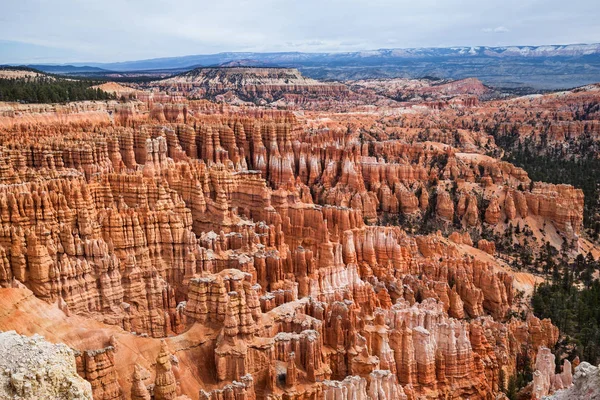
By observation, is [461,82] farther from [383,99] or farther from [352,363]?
[352,363]

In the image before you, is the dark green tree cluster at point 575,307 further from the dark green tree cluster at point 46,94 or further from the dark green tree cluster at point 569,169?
the dark green tree cluster at point 46,94

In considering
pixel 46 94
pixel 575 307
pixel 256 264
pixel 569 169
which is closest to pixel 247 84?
pixel 46 94

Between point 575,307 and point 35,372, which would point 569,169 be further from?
point 35,372

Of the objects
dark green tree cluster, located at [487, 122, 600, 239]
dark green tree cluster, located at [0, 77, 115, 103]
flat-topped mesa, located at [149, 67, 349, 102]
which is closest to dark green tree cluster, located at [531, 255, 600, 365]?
dark green tree cluster, located at [487, 122, 600, 239]

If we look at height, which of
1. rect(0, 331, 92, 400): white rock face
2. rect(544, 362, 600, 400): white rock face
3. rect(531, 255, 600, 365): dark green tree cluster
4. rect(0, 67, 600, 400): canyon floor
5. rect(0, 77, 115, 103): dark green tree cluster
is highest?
rect(0, 77, 115, 103): dark green tree cluster

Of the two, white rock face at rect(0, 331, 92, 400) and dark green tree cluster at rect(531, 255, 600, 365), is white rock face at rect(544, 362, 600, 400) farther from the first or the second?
dark green tree cluster at rect(531, 255, 600, 365)

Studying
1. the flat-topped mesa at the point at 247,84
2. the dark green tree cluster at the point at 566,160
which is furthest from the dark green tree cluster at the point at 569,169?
the flat-topped mesa at the point at 247,84
